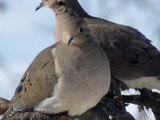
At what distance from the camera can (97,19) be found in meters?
5.57

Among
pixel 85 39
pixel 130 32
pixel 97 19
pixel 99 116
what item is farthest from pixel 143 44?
pixel 99 116

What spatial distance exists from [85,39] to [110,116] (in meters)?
0.59

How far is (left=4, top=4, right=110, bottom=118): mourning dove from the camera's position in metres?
3.84

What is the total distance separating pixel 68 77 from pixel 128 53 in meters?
1.36

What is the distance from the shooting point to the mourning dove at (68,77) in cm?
384

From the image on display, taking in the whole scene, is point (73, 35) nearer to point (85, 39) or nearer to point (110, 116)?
point (85, 39)

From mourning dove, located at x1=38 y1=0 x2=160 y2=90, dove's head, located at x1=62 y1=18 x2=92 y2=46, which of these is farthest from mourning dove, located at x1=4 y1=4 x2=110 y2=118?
mourning dove, located at x1=38 y1=0 x2=160 y2=90

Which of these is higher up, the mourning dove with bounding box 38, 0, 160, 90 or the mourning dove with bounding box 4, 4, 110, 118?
the mourning dove with bounding box 4, 4, 110, 118

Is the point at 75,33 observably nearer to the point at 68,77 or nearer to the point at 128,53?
the point at 68,77

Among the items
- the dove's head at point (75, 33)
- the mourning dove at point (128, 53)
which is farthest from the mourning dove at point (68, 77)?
the mourning dove at point (128, 53)

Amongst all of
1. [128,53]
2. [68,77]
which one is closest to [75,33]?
[68,77]

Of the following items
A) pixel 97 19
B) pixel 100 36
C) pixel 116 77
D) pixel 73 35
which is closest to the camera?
pixel 73 35

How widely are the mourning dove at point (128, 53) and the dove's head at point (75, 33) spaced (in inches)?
31.5

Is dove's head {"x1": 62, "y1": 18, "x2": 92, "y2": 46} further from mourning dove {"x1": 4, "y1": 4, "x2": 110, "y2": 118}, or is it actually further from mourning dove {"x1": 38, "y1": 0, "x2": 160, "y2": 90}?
mourning dove {"x1": 38, "y1": 0, "x2": 160, "y2": 90}
